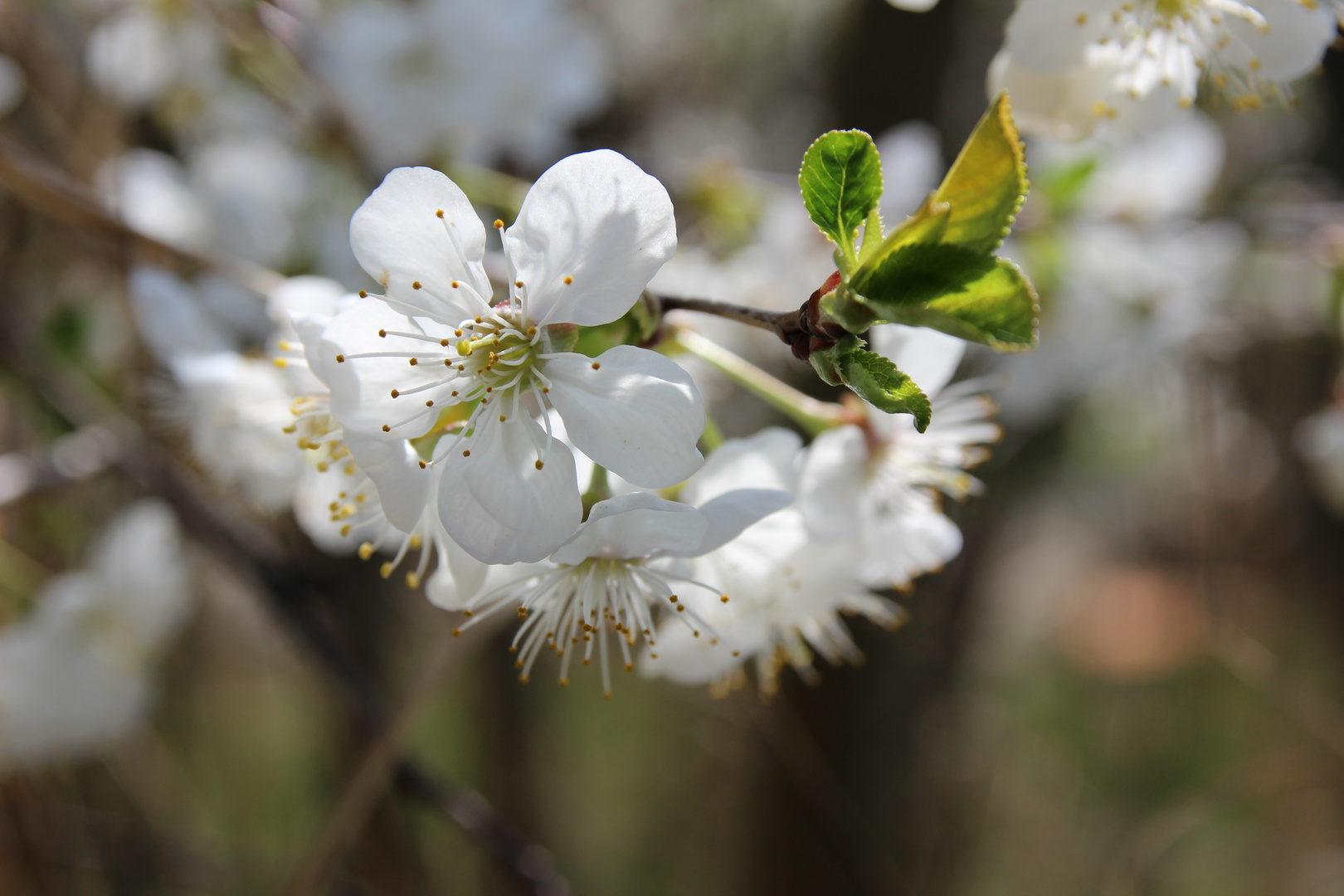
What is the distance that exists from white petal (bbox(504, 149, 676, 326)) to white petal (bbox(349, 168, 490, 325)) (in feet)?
0.11

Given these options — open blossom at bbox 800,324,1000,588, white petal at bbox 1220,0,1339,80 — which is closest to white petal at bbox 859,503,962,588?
open blossom at bbox 800,324,1000,588

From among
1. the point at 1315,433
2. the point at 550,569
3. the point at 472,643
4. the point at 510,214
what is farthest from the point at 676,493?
the point at 1315,433

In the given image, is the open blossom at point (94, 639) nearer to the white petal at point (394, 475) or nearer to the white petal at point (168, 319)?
the white petal at point (168, 319)

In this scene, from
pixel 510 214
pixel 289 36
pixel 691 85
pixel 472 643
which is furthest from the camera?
pixel 691 85

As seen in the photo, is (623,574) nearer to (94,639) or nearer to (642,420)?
(642,420)

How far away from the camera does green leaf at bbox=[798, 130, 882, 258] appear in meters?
0.49

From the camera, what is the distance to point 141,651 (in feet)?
4.19

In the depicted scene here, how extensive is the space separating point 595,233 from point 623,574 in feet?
0.88

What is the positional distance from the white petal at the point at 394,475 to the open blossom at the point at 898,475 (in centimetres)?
29

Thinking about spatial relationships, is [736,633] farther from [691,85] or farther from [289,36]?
[691,85]

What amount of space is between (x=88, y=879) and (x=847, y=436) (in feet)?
8.43

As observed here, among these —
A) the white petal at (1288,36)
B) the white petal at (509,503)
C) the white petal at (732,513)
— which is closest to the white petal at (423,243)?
the white petal at (509,503)

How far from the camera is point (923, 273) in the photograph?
0.45 metres

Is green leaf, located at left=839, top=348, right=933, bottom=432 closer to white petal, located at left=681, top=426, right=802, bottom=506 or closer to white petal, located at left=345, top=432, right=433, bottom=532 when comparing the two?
white petal, located at left=681, top=426, right=802, bottom=506
